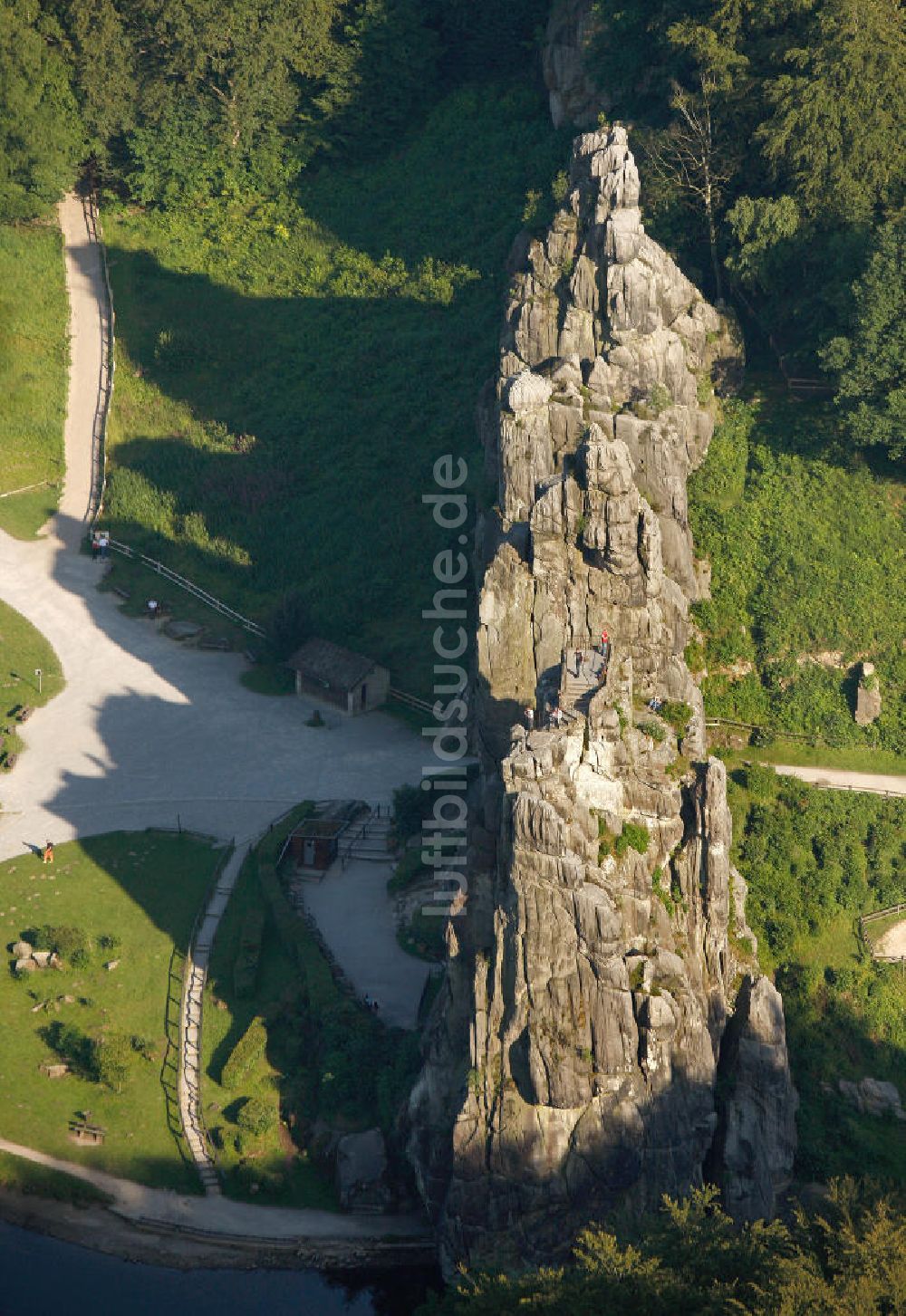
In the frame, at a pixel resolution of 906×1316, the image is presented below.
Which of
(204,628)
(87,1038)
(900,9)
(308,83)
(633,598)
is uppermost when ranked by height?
(900,9)

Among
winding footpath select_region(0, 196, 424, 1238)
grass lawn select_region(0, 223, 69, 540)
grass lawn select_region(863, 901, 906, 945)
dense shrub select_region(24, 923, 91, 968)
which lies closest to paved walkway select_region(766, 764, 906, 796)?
grass lawn select_region(863, 901, 906, 945)

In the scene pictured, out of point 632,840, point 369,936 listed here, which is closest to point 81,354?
point 369,936

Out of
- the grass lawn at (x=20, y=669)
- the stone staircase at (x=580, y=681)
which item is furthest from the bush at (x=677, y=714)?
the grass lawn at (x=20, y=669)

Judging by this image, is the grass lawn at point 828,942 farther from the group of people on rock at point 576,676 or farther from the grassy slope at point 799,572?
the group of people on rock at point 576,676

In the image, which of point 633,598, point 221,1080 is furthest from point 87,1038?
point 633,598

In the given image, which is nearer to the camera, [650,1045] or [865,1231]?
[865,1231]

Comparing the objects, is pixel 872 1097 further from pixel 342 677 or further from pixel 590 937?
pixel 342 677

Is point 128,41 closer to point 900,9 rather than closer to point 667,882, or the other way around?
point 900,9
